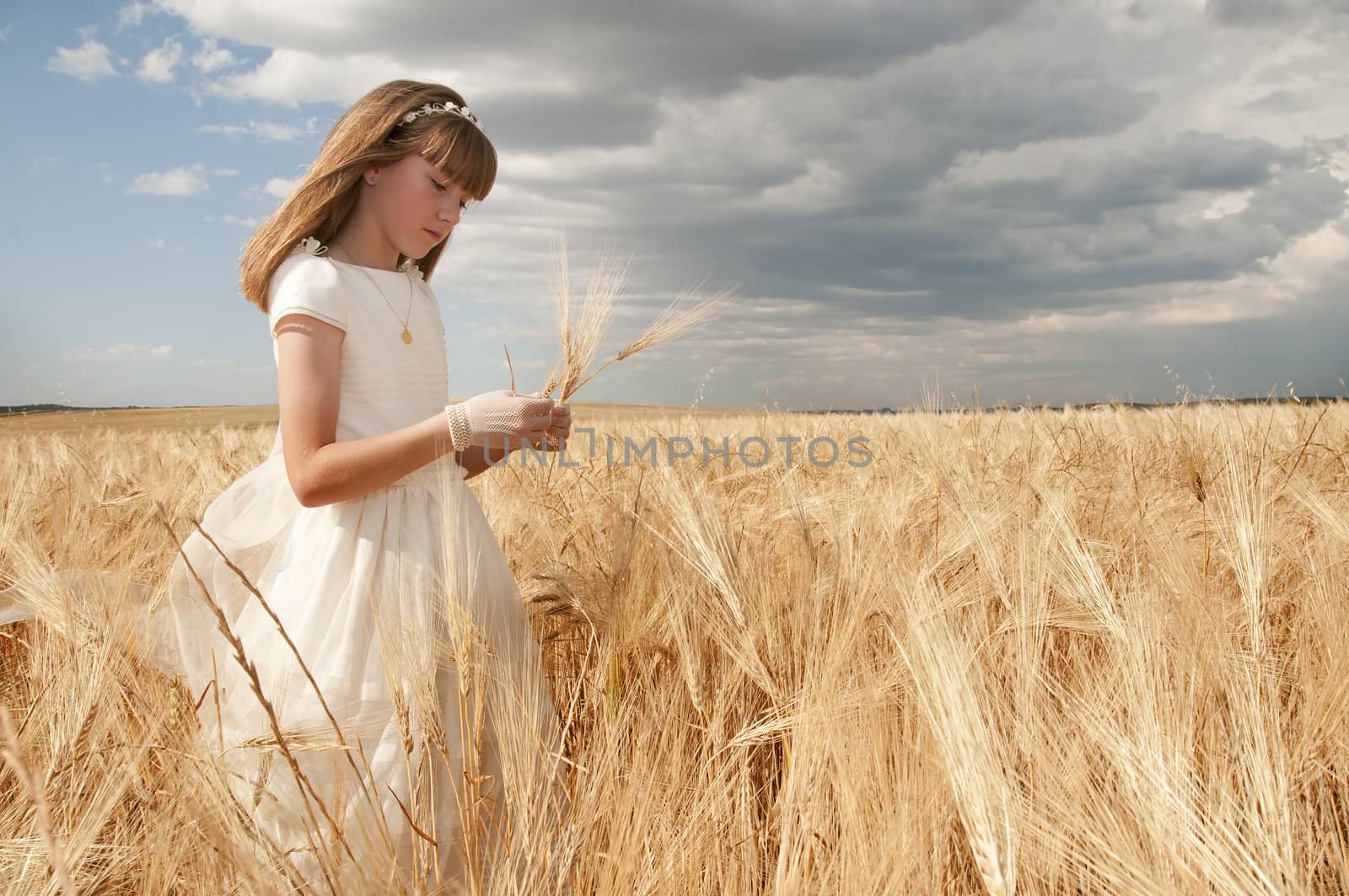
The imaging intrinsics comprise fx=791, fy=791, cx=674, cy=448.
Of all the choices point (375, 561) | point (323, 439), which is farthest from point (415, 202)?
point (375, 561)

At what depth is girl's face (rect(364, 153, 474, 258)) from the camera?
4.41 ft

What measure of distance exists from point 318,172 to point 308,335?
35cm

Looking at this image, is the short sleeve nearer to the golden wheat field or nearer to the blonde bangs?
the blonde bangs

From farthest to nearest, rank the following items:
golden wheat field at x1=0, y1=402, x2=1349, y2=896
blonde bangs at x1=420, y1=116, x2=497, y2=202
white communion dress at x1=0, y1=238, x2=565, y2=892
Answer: blonde bangs at x1=420, y1=116, x2=497, y2=202
white communion dress at x1=0, y1=238, x2=565, y2=892
golden wheat field at x1=0, y1=402, x2=1349, y2=896

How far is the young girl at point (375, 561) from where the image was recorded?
888 millimetres

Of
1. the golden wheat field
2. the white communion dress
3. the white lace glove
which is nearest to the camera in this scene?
the golden wheat field

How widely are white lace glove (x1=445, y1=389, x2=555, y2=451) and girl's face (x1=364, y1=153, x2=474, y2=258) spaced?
0.37m

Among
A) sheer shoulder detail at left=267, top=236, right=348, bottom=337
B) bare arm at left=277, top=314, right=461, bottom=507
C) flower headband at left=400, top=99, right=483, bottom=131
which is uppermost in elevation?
flower headband at left=400, top=99, right=483, bottom=131

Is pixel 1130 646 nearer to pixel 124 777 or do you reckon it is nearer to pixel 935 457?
pixel 124 777

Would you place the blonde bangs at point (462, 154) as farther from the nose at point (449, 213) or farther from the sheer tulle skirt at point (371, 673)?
the sheer tulle skirt at point (371, 673)

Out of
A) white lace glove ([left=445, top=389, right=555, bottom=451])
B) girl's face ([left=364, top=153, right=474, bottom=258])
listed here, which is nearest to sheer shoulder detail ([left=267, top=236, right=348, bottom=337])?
girl's face ([left=364, top=153, right=474, bottom=258])

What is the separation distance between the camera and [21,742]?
105 cm

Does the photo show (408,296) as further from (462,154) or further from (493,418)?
(493,418)

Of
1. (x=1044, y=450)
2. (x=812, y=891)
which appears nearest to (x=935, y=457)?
(x=1044, y=450)
